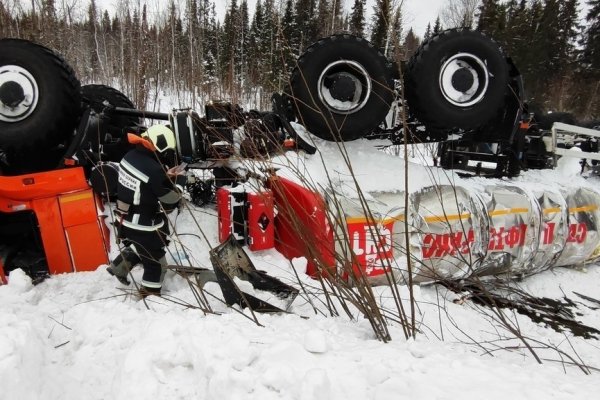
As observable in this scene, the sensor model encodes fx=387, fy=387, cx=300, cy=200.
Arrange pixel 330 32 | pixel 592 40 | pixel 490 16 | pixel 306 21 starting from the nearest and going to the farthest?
pixel 330 32, pixel 592 40, pixel 306 21, pixel 490 16

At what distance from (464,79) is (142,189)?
10.3 feet

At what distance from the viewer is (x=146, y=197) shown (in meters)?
3.23

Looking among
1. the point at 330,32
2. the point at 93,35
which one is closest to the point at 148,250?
the point at 330,32

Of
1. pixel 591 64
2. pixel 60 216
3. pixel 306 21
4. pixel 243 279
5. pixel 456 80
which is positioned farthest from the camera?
pixel 306 21

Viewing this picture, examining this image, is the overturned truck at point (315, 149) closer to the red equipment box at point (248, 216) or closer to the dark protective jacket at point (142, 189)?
the red equipment box at point (248, 216)

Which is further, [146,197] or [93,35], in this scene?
[93,35]

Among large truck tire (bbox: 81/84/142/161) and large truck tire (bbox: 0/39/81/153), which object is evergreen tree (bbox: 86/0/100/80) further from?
large truck tire (bbox: 0/39/81/153)

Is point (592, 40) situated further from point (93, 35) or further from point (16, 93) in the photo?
point (93, 35)

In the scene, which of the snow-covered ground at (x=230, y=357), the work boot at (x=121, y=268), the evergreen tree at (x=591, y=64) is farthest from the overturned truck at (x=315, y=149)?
the evergreen tree at (x=591, y=64)

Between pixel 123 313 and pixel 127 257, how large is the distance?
40.0 inches

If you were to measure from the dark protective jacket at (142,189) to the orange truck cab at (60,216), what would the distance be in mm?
436

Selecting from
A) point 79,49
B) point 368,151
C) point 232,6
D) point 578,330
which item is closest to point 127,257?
point 368,151

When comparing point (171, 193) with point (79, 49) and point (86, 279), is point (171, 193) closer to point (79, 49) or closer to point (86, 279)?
point (86, 279)

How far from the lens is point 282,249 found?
3850 mm
